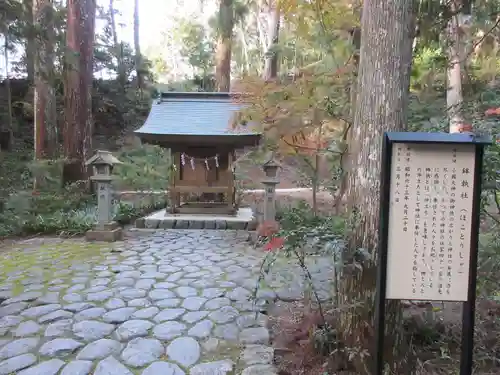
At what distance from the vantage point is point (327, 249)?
7.88ft

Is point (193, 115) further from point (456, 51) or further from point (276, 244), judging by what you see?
point (276, 244)

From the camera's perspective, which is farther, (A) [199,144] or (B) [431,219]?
(A) [199,144]

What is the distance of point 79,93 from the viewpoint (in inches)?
403

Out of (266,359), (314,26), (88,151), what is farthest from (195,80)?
(266,359)

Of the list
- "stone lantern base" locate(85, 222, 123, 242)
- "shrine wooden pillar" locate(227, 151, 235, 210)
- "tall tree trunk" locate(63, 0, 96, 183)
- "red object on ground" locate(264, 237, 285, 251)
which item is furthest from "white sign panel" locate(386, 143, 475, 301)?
"tall tree trunk" locate(63, 0, 96, 183)

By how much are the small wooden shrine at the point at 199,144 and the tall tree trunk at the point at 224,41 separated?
1951mm

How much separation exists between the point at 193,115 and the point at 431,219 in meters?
8.23

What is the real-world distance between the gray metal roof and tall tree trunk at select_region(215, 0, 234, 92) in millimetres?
1751

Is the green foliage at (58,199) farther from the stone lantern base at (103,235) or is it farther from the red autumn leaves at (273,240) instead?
the red autumn leaves at (273,240)

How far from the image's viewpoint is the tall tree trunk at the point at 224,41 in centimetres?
1040

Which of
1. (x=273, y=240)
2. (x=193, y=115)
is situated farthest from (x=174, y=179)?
(x=273, y=240)

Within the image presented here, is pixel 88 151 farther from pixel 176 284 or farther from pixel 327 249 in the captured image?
pixel 327 249

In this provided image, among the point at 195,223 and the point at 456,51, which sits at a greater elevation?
the point at 456,51

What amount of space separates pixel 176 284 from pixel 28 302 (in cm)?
146
